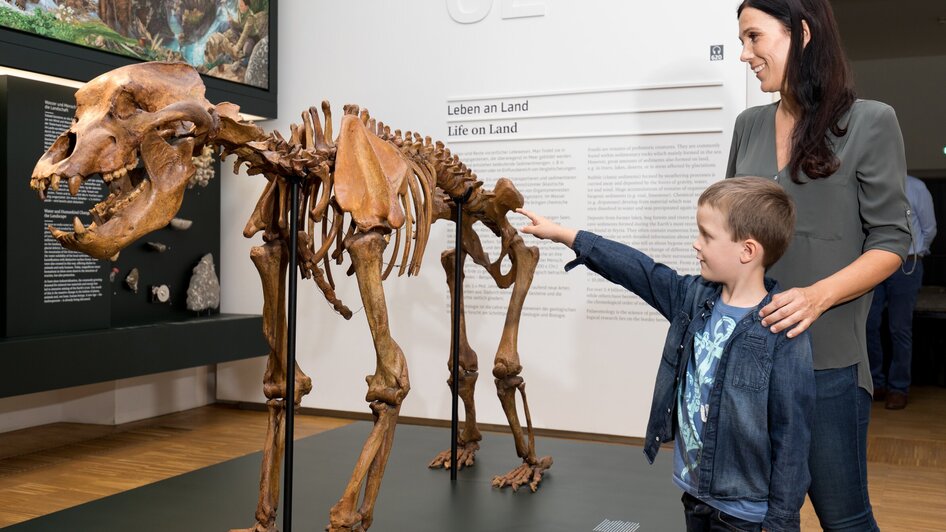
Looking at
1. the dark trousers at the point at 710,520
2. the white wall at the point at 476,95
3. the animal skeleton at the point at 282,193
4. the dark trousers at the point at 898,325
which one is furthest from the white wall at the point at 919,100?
the dark trousers at the point at 710,520

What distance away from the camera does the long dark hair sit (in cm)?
213

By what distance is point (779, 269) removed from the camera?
2203mm

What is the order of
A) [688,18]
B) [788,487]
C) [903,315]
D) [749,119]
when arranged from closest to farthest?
[788,487]
[749,119]
[688,18]
[903,315]

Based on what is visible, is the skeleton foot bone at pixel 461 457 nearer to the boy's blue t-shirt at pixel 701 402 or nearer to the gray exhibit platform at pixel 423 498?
the gray exhibit platform at pixel 423 498

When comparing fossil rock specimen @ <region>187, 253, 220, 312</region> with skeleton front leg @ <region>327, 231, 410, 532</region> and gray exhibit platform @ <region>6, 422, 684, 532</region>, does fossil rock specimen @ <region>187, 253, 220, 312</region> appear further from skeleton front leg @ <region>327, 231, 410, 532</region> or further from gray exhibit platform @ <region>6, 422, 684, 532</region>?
skeleton front leg @ <region>327, 231, 410, 532</region>

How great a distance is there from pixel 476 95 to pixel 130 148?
396 cm

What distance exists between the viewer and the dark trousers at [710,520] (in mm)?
2004

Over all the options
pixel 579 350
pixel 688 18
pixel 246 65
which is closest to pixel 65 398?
pixel 246 65

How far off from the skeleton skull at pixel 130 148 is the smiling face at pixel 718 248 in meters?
1.45

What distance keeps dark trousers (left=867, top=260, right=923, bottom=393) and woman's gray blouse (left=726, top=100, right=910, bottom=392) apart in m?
5.22

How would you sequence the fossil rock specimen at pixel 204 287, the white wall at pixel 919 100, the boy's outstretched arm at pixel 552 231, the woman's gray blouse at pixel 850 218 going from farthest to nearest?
the white wall at pixel 919 100
the fossil rock specimen at pixel 204 287
the boy's outstretched arm at pixel 552 231
the woman's gray blouse at pixel 850 218

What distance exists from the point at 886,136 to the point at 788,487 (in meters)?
0.90

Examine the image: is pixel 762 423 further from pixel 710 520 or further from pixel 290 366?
pixel 290 366

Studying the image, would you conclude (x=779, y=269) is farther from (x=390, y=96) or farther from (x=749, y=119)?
(x=390, y=96)
